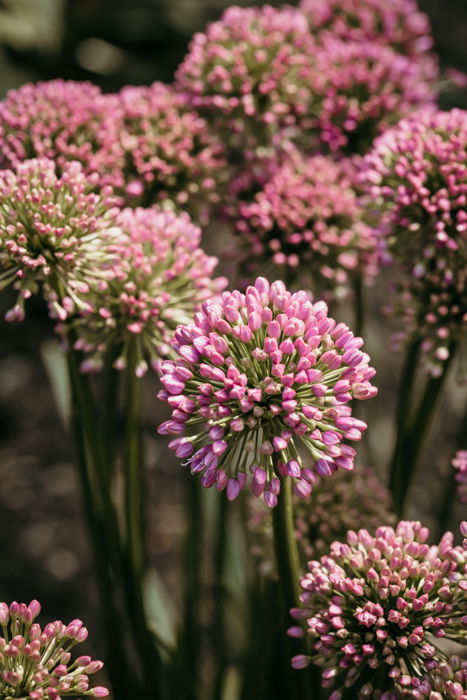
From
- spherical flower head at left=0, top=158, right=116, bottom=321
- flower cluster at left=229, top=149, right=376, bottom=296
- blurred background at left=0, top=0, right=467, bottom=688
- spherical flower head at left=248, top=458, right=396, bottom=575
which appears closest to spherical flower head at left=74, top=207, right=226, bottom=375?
spherical flower head at left=0, top=158, right=116, bottom=321

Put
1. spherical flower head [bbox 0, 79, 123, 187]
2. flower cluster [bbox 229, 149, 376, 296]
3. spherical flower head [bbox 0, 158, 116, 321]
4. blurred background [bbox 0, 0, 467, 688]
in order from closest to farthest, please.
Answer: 1. spherical flower head [bbox 0, 158, 116, 321]
2. spherical flower head [bbox 0, 79, 123, 187]
3. flower cluster [bbox 229, 149, 376, 296]
4. blurred background [bbox 0, 0, 467, 688]

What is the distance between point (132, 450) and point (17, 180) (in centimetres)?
36

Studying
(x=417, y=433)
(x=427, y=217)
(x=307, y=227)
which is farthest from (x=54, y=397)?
(x=427, y=217)

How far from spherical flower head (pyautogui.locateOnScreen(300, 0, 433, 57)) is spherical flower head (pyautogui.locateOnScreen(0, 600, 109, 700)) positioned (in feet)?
3.48

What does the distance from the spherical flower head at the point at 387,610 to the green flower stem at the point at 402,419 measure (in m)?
0.32

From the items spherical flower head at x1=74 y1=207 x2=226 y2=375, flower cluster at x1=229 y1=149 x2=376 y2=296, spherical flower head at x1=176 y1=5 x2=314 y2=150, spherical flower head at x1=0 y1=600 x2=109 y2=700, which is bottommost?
spherical flower head at x1=0 y1=600 x2=109 y2=700

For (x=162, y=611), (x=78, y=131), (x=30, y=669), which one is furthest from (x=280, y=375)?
(x=162, y=611)

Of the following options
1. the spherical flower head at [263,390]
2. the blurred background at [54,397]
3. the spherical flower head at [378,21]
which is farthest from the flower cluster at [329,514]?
the spherical flower head at [378,21]

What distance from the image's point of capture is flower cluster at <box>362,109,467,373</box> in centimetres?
98

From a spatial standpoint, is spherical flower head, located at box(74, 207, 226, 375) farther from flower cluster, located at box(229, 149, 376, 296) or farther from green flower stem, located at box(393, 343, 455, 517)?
green flower stem, located at box(393, 343, 455, 517)

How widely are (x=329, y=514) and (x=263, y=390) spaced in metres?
0.42

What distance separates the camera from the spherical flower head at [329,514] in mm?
1107

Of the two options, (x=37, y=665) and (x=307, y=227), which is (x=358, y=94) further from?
(x=37, y=665)

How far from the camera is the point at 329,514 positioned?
1.13 meters
